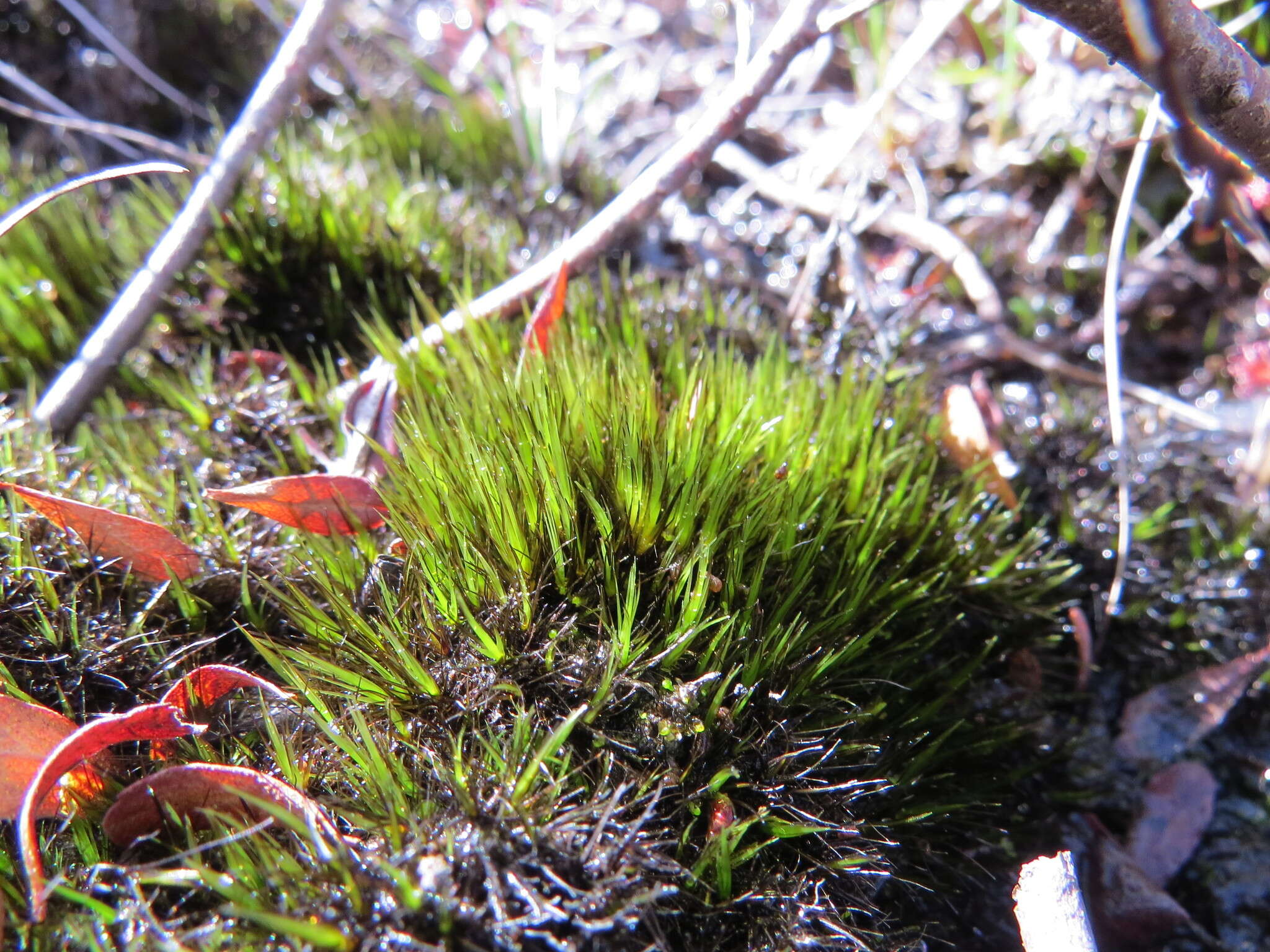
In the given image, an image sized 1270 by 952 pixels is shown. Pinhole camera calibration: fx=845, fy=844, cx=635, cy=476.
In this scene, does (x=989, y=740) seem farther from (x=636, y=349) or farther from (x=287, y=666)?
(x=287, y=666)

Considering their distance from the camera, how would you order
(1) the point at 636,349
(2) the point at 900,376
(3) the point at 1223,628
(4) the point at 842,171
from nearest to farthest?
(1) the point at 636,349 → (3) the point at 1223,628 → (2) the point at 900,376 → (4) the point at 842,171

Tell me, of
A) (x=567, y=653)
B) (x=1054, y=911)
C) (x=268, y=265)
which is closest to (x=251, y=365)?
(x=268, y=265)

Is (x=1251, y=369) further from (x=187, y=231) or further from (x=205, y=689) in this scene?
(x=187, y=231)

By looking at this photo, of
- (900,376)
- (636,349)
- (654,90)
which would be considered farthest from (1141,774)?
(654,90)

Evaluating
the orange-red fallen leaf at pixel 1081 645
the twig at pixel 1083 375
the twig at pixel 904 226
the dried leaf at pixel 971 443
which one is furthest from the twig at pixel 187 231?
the orange-red fallen leaf at pixel 1081 645

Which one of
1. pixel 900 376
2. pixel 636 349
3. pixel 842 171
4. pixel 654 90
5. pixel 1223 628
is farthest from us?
Answer: pixel 654 90

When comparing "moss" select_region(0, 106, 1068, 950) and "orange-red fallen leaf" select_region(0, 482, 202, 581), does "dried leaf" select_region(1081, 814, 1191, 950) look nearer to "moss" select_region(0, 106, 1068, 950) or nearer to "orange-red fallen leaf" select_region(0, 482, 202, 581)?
"moss" select_region(0, 106, 1068, 950)

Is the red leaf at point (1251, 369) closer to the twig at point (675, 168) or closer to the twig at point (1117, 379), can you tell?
the twig at point (1117, 379)
